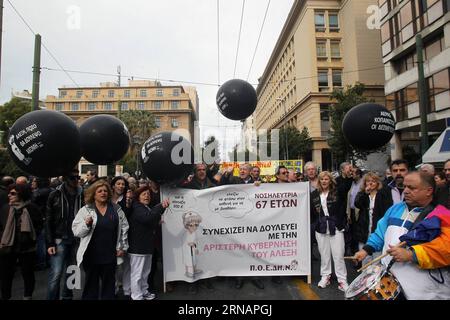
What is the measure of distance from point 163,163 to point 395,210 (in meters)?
2.85

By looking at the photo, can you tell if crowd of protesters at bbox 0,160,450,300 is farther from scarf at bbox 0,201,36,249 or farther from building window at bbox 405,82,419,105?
building window at bbox 405,82,419,105

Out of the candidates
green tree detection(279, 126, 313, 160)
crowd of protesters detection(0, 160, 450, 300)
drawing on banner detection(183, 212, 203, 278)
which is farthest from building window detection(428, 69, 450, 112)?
drawing on banner detection(183, 212, 203, 278)

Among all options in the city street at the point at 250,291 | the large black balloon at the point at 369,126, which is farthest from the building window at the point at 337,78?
the city street at the point at 250,291

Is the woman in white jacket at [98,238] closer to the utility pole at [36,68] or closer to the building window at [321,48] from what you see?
the utility pole at [36,68]

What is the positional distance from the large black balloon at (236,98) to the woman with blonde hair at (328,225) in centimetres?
298

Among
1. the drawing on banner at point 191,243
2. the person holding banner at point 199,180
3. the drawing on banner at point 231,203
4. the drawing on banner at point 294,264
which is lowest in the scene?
the drawing on banner at point 294,264

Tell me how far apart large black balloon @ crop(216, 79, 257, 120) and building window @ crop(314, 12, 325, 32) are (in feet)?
112

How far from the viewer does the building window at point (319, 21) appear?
122 feet

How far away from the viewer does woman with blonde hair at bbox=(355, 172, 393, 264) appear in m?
A: 4.47

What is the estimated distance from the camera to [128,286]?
176 inches
